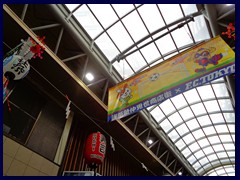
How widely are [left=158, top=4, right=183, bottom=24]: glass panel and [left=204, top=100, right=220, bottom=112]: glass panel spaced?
8.57 metres

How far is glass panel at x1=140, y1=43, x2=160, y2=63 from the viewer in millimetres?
11398

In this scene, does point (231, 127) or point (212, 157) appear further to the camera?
point (212, 157)

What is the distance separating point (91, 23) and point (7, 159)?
7171 mm

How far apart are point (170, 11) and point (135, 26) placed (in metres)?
1.93

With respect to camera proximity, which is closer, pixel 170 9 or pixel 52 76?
pixel 52 76

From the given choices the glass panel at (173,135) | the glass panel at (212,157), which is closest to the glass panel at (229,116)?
the glass panel at (173,135)

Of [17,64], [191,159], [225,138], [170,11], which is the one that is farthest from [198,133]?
[17,64]

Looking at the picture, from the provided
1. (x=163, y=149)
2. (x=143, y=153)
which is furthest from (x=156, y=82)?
(x=163, y=149)

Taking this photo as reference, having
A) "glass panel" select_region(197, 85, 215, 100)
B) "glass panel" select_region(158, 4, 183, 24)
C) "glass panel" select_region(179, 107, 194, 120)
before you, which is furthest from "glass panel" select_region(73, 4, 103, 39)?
"glass panel" select_region(179, 107, 194, 120)

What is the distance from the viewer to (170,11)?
9820mm

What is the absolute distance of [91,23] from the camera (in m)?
9.96

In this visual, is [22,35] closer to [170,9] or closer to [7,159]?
[7,159]

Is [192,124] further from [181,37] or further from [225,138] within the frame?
[181,37]
